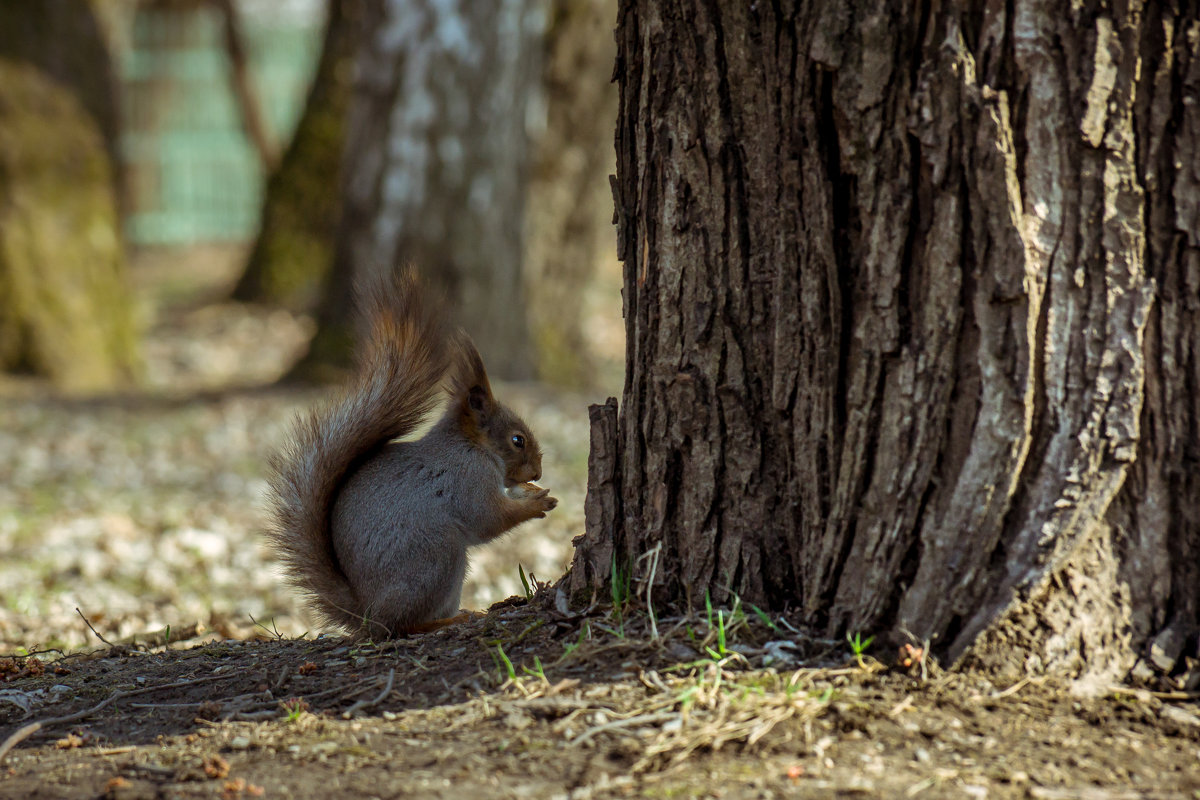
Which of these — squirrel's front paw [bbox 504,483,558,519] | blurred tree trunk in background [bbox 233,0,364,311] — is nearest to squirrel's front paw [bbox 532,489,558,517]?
squirrel's front paw [bbox 504,483,558,519]

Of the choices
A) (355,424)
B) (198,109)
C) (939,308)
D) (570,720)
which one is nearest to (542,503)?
(355,424)

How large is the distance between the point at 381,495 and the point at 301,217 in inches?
356

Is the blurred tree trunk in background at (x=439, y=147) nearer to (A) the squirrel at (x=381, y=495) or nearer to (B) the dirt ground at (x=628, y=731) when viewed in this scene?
(A) the squirrel at (x=381, y=495)

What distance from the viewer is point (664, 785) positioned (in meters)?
1.78

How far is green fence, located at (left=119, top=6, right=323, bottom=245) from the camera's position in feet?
62.0

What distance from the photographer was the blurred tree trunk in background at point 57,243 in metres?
7.51

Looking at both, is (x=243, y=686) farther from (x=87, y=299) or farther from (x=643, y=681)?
(x=87, y=299)

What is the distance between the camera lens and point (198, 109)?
20.0 metres

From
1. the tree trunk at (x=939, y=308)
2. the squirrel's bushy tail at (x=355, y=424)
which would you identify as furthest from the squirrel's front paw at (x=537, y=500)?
the tree trunk at (x=939, y=308)

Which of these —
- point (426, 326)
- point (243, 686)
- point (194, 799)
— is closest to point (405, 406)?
point (426, 326)

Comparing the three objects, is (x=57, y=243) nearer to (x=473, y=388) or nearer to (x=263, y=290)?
(x=263, y=290)

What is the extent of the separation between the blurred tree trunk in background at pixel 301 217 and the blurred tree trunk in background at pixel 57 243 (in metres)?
3.20

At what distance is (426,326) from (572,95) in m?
6.60

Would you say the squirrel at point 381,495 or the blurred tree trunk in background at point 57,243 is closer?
the squirrel at point 381,495
